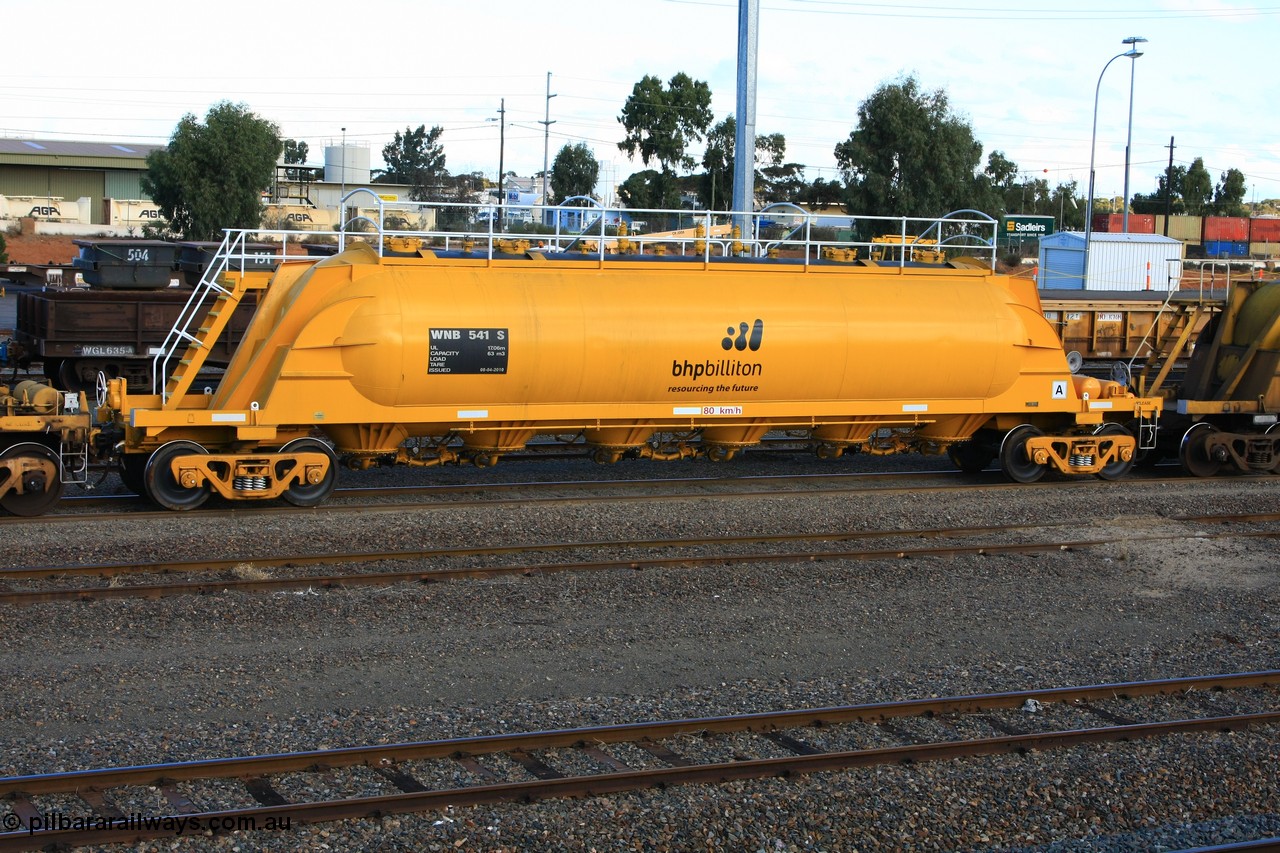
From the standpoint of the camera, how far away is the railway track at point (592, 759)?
20.6 ft

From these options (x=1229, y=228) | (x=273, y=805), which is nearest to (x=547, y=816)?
(x=273, y=805)

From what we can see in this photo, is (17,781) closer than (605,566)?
Yes

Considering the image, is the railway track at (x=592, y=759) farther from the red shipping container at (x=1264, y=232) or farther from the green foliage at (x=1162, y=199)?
the green foliage at (x=1162, y=199)

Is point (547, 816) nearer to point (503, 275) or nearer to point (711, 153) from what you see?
point (503, 275)

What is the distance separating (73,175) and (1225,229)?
3029 inches

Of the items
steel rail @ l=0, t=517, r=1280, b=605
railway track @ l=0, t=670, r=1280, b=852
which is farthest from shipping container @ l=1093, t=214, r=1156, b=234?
railway track @ l=0, t=670, r=1280, b=852

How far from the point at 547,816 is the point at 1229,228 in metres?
80.5

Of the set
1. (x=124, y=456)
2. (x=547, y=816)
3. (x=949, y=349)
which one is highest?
(x=949, y=349)

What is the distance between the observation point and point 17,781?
20.9ft

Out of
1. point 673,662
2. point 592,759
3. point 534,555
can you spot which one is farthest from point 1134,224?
point 592,759

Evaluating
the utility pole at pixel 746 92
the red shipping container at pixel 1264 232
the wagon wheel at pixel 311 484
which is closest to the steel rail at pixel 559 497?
the wagon wheel at pixel 311 484

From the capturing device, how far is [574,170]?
65.4 meters

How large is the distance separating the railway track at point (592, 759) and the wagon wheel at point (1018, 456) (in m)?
7.99

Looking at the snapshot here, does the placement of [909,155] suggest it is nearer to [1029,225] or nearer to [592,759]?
[1029,225]
